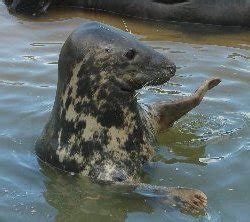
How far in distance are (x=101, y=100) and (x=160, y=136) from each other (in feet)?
3.59

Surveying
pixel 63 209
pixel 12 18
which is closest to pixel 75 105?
Result: pixel 63 209

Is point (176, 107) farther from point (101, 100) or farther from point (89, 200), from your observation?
point (89, 200)

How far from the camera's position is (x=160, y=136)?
6477mm

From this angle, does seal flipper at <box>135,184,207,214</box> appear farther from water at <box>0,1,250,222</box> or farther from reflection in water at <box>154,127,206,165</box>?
reflection in water at <box>154,127,206,165</box>

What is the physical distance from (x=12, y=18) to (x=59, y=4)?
942 mm

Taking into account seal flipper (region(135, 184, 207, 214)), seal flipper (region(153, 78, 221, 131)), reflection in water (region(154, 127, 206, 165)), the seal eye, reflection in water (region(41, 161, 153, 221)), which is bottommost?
reflection in water (region(41, 161, 153, 221))

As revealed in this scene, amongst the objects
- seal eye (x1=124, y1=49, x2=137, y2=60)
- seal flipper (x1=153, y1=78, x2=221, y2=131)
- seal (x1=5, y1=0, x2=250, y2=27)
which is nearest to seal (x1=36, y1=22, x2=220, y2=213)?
seal eye (x1=124, y1=49, x2=137, y2=60)

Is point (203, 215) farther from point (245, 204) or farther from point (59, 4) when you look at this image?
point (59, 4)

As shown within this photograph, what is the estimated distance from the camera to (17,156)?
6086 mm

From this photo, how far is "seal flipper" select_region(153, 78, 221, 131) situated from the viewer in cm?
633

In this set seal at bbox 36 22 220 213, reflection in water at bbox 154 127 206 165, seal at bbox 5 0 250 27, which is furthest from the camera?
seal at bbox 5 0 250 27

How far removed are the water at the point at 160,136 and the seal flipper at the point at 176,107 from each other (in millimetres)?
161

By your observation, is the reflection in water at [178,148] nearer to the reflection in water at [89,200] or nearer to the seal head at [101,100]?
the seal head at [101,100]

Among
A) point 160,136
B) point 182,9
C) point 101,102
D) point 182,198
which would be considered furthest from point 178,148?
point 182,9
